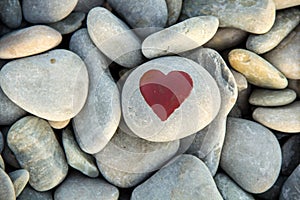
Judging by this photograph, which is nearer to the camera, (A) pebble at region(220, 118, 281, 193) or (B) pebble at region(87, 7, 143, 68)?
(B) pebble at region(87, 7, 143, 68)

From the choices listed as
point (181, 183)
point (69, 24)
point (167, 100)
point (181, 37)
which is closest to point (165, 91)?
point (167, 100)

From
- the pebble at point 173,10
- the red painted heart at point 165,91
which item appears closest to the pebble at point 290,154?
the red painted heart at point 165,91

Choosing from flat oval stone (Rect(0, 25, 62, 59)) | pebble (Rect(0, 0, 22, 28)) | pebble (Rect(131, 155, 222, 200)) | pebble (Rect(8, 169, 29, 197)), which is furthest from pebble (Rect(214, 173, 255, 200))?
pebble (Rect(0, 0, 22, 28))

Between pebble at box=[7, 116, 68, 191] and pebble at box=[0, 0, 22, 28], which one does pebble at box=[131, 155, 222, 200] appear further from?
pebble at box=[0, 0, 22, 28]

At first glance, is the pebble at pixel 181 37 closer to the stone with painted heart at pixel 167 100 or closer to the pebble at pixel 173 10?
the stone with painted heart at pixel 167 100

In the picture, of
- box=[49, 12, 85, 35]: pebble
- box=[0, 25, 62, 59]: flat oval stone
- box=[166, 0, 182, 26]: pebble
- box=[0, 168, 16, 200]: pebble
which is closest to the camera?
box=[0, 168, 16, 200]: pebble
